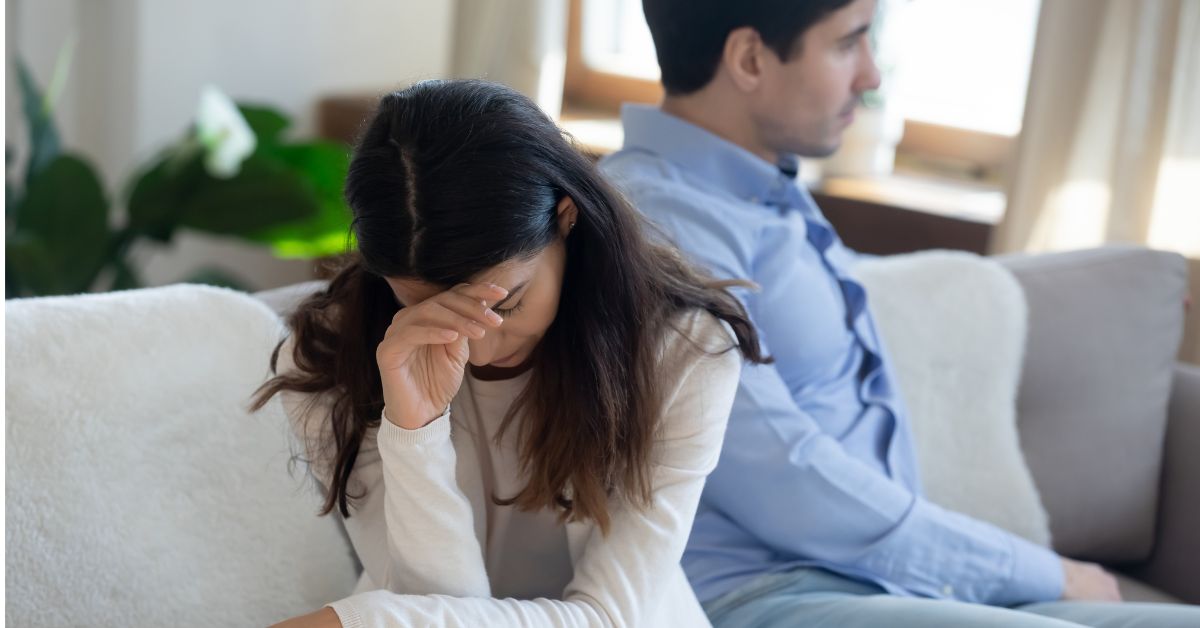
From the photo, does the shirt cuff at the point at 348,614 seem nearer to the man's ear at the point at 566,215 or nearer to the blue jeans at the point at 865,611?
the man's ear at the point at 566,215

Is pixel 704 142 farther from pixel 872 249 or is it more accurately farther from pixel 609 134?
pixel 609 134

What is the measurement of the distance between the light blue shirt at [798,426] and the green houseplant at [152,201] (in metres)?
1.16

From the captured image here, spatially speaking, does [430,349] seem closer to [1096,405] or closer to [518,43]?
[1096,405]

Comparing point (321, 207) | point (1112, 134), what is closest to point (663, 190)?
point (1112, 134)

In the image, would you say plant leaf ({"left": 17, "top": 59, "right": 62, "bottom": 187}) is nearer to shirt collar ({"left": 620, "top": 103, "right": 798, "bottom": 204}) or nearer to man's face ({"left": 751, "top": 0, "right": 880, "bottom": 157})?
shirt collar ({"left": 620, "top": 103, "right": 798, "bottom": 204})

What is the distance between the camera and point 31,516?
44.4 inches

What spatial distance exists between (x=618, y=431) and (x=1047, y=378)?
0.95m

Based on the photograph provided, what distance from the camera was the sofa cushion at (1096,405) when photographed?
1.75 metres

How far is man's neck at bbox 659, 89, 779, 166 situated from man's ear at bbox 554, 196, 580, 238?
527 mm

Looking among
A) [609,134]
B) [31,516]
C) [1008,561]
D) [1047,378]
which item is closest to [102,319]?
[31,516]

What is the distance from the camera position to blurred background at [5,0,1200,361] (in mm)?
2111

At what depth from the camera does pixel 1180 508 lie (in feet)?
5.80

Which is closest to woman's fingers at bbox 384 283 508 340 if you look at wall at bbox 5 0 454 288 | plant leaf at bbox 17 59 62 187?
plant leaf at bbox 17 59 62 187

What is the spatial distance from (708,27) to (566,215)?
53cm
